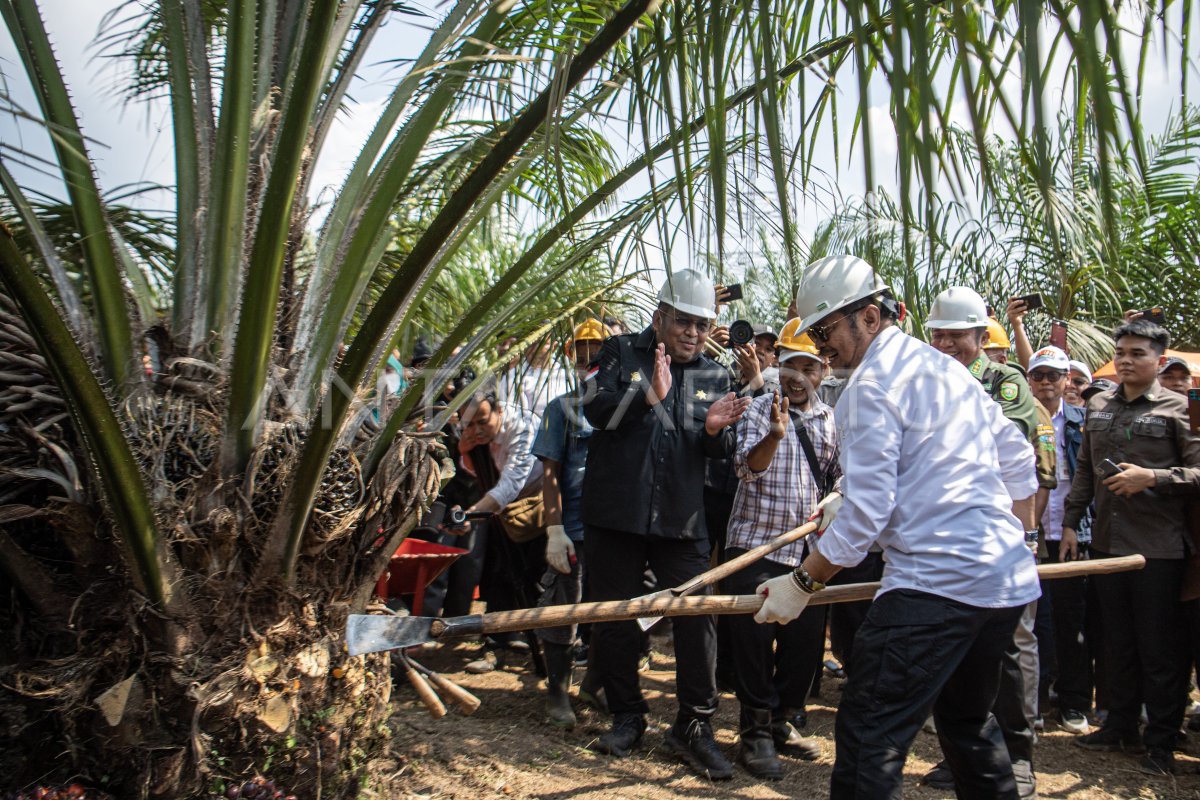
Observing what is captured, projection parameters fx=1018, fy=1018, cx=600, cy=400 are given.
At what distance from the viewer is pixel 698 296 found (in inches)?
185

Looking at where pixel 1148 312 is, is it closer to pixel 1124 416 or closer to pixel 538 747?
pixel 1124 416

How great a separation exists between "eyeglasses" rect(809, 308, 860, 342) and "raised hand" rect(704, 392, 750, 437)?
1.13m

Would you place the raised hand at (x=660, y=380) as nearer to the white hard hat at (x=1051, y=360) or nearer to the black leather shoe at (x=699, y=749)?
the black leather shoe at (x=699, y=749)

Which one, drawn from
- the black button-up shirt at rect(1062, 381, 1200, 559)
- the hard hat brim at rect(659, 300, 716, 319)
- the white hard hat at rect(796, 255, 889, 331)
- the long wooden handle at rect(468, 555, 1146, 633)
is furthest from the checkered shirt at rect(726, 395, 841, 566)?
the black button-up shirt at rect(1062, 381, 1200, 559)

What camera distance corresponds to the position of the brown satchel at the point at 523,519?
6039 mm

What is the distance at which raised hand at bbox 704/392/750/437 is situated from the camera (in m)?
4.68

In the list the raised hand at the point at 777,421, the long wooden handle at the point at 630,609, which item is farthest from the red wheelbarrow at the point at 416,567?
the long wooden handle at the point at 630,609

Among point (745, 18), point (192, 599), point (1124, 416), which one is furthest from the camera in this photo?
point (1124, 416)

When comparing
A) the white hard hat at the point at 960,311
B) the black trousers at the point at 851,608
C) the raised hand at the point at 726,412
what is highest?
the white hard hat at the point at 960,311

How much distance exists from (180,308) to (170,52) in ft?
2.89

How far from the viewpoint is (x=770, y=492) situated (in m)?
4.89

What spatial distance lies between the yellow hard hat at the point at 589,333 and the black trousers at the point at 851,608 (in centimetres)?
169

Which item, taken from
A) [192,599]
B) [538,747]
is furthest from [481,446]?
[192,599]

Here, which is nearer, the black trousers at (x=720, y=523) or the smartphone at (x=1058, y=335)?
the black trousers at (x=720, y=523)
